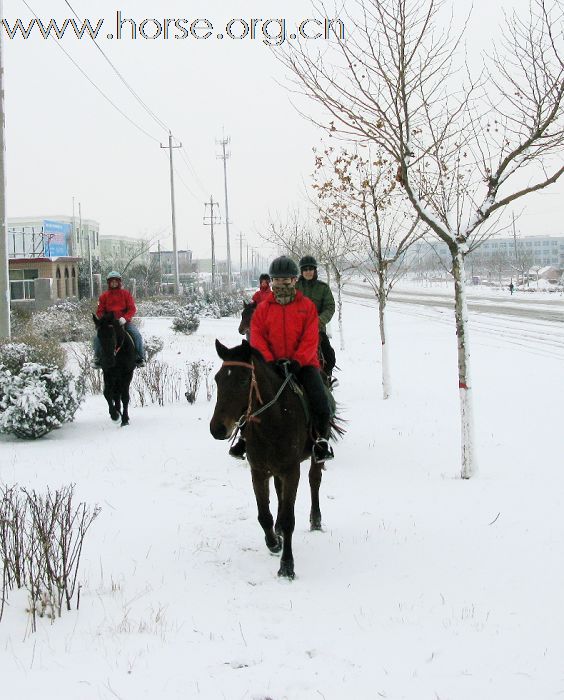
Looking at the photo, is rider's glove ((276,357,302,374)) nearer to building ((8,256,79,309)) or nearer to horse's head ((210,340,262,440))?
horse's head ((210,340,262,440))

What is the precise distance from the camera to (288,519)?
16.5 ft

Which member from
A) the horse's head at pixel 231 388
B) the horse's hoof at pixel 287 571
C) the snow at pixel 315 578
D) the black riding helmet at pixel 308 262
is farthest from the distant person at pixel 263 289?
the horse's hoof at pixel 287 571

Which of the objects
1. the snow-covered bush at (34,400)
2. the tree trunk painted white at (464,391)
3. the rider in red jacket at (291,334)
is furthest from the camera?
the snow-covered bush at (34,400)

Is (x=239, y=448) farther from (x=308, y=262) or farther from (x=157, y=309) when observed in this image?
(x=157, y=309)

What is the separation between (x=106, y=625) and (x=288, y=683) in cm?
132

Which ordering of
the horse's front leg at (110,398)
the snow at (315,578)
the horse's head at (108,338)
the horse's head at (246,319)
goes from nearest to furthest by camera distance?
the snow at (315,578) → the horse's head at (246,319) → the horse's head at (108,338) → the horse's front leg at (110,398)

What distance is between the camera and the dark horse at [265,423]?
180 inches

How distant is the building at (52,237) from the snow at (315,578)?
46986mm

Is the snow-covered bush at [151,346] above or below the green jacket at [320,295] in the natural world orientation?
below

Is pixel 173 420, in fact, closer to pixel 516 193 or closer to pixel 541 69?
pixel 516 193

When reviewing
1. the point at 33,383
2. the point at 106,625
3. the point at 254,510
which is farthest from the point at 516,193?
the point at 33,383

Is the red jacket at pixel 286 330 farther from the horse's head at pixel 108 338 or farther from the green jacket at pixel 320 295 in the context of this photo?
the horse's head at pixel 108 338

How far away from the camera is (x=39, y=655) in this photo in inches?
146

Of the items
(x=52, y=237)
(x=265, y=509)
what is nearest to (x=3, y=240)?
(x=265, y=509)
